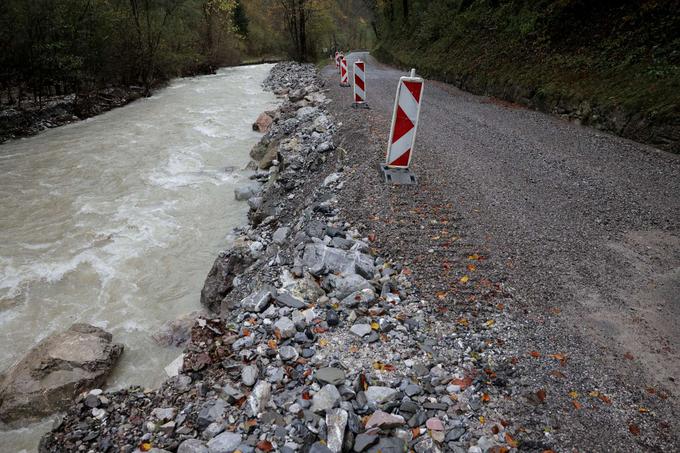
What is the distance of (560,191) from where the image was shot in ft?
17.7

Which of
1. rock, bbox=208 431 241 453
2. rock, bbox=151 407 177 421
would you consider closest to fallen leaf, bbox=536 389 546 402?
rock, bbox=208 431 241 453

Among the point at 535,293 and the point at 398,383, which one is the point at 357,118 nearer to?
the point at 535,293

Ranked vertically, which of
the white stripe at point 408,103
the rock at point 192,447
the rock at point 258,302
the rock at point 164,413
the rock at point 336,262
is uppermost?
the white stripe at point 408,103

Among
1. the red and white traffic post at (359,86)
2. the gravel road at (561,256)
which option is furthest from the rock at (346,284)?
the red and white traffic post at (359,86)

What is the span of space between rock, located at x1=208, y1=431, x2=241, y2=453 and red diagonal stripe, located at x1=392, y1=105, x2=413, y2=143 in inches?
166

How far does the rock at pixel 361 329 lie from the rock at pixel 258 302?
933mm

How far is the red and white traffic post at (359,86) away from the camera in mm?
10469

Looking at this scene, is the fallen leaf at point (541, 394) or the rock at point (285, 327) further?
the rock at point (285, 327)

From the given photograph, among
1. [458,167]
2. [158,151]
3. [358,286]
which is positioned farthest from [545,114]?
[158,151]

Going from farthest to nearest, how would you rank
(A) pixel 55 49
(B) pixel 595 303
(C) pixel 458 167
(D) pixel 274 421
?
(A) pixel 55 49
(C) pixel 458 167
(B) pixel 595 303
(D) pixel 274 421

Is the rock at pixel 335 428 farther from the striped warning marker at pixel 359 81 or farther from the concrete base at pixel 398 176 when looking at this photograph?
the striped warning marker at pixel 359 81

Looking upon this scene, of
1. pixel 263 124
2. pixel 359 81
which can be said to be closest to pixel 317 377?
pixel 359 81

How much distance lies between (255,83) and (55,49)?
46.1 feet

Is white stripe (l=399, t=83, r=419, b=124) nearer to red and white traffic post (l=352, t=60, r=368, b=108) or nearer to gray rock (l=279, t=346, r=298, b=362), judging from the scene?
gray rock (l=279, t=346, r=298, b=362)
